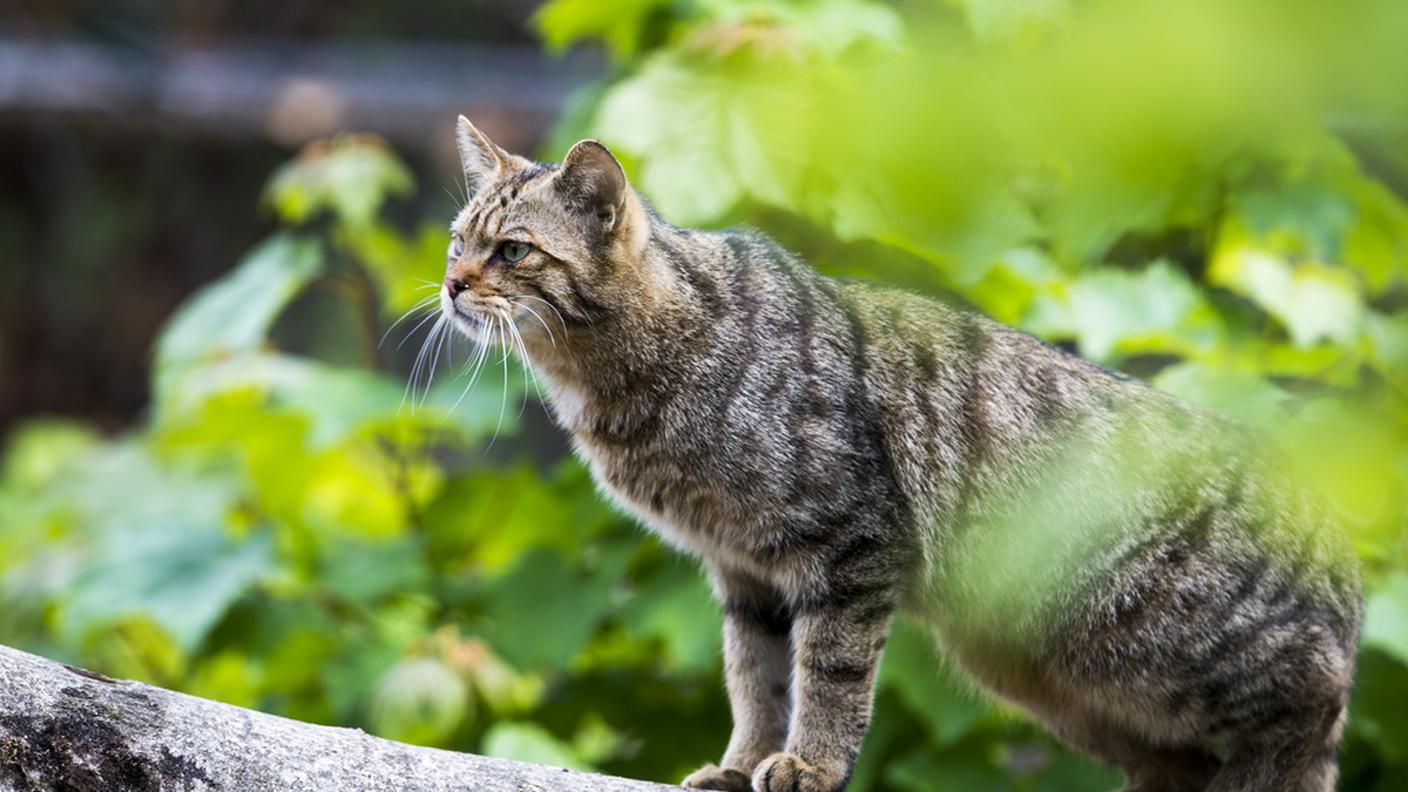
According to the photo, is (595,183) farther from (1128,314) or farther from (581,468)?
(1128,314)

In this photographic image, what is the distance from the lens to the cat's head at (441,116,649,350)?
121 inches

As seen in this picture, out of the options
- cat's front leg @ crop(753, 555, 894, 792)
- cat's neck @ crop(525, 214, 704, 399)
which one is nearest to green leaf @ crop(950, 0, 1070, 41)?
cat's neck @ crop(525, 214, 704, 399)

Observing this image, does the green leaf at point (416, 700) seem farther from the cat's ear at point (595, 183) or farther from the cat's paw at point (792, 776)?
the cat's ear at point (595, 183)

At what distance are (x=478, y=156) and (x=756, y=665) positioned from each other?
1346 mm

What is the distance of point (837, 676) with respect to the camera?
2945mm

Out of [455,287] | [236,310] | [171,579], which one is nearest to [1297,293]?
[455,287]

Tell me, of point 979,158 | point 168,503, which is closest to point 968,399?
point 979,158

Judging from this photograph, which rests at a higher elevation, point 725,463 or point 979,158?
point 979,158

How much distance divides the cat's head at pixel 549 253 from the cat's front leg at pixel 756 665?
2.26 feet

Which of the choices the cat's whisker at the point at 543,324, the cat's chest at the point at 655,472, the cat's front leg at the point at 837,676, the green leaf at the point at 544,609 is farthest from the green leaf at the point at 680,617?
the cat's whisker at the point at 543,324

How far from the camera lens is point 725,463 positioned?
3021 mm

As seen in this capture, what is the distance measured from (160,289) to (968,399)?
1059 cm

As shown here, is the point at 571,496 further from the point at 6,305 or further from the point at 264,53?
the point at 6,305

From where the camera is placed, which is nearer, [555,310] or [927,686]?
[555,310]
